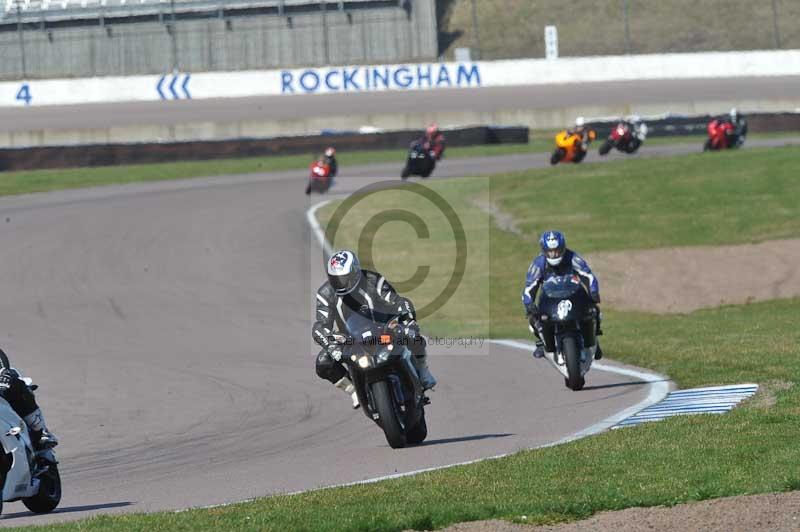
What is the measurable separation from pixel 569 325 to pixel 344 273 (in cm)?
410

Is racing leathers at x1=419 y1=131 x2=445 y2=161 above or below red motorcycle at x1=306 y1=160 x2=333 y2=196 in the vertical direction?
above

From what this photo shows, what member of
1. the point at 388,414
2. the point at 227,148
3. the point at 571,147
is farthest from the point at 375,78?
the point at 388,414

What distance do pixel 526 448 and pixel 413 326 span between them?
1369mm

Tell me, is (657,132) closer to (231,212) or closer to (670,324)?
(231,212)

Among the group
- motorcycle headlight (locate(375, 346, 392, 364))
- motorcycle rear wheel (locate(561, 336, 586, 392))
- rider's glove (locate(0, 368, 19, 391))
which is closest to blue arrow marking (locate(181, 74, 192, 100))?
motorcycle rear wheel (locate(561, 336, 586, 392))

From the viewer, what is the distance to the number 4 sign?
5434 centimetres

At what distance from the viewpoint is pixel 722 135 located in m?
40.5

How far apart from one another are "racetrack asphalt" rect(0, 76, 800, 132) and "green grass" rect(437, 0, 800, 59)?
609cm

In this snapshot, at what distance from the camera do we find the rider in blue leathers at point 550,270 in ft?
49.3

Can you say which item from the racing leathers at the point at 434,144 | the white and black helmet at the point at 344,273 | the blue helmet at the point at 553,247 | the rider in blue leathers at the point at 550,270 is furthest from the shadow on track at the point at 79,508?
the racing leathers at the point at 434,144

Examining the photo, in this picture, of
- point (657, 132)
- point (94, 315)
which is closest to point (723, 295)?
point (94, 315)

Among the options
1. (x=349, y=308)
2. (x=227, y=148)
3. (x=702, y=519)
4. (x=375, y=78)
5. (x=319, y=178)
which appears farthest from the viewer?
(x=375, y=78)

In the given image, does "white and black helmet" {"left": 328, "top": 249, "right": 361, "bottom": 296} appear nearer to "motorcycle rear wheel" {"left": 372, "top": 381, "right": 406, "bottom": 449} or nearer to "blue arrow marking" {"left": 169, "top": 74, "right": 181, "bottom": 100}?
"motorcycle rear wheel" {"left": 372, "top": 381, "right": 406, "bottom": 449}

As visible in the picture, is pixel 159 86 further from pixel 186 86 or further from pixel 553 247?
pixel 553 247
